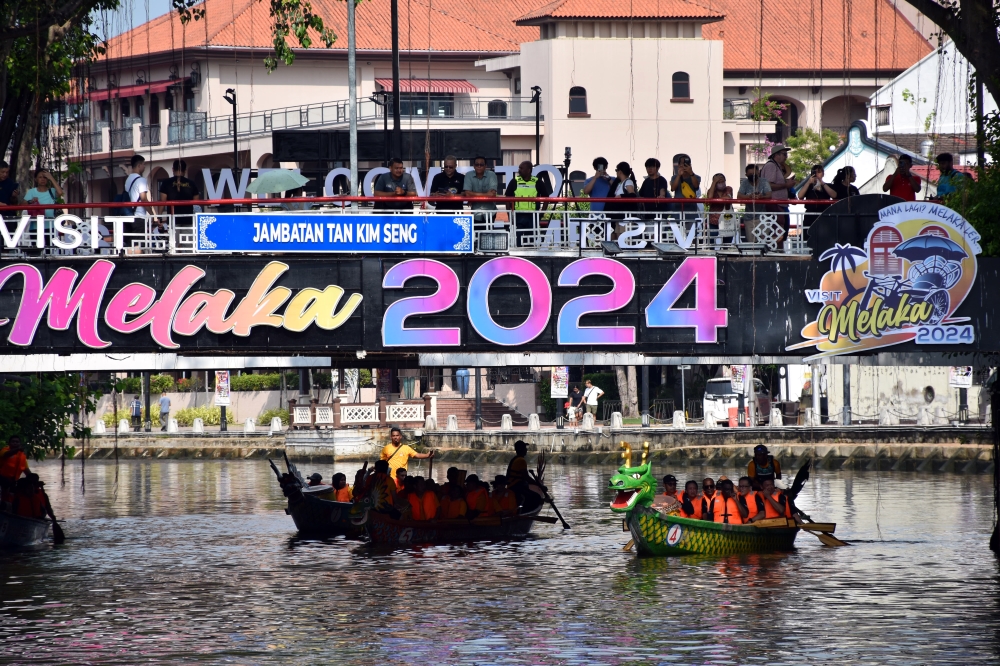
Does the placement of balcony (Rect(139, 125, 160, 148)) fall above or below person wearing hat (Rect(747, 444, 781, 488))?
above

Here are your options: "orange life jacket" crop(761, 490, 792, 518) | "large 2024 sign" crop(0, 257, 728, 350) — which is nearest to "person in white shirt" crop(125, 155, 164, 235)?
"large 2024 sign" crop(0, 257, 728, 350)

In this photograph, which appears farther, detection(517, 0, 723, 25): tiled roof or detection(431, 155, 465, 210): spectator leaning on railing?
detection(517, 0, 723, 25): tiled roof

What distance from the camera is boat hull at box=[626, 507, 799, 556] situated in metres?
30.3

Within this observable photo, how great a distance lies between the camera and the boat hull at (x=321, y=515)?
35.3 metres

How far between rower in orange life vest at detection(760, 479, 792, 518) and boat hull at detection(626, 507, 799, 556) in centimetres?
32

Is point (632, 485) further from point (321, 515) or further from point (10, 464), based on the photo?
point (10, 464)

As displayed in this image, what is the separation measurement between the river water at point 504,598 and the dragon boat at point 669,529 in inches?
12.0

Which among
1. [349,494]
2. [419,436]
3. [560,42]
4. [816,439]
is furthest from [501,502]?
[560,42]

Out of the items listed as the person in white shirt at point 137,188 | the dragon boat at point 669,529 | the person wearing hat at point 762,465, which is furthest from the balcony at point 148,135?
the dragon boat at point 669,529

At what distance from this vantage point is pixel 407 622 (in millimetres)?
25109

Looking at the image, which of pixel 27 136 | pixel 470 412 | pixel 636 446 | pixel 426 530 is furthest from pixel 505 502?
pixel 470 412

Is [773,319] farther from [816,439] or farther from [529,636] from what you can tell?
[816,439]

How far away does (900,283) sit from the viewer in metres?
23.6

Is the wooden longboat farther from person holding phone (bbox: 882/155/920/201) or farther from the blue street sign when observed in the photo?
person holding phone (bbox: 882/155/920/201)
